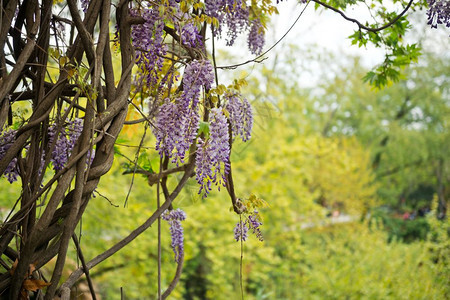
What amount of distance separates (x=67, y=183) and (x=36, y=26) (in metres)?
0.31

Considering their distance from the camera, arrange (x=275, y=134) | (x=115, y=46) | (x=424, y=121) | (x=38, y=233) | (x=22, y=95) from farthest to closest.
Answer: (x=424, y=121) → (x=275, y=134) → (x=115, y=46) → (x=22, y=95) → (x=38, y=233)

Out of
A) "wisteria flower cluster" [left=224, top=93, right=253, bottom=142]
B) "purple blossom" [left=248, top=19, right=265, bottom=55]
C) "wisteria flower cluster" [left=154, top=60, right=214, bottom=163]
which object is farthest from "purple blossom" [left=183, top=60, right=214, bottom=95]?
"purple blossom" [left=248, top=19, right=265, bottom=55]

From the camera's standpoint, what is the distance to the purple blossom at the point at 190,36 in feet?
3.46

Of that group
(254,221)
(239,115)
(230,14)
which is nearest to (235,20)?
(230,14)

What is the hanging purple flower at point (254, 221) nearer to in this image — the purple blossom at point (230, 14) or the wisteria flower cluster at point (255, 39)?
the purple blossom at point (230, 14)

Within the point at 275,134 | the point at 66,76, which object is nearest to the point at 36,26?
the point at 66,76

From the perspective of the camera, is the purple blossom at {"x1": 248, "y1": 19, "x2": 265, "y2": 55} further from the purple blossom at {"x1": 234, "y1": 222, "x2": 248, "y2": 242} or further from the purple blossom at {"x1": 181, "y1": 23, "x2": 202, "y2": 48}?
the purple blossom at {"x1": 234, "y1": 222, "x2": 248, "y2": 242}

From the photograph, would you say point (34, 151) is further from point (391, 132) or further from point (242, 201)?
point (391, 132)

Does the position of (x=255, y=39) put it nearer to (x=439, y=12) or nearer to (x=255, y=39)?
(x=255, y=39)

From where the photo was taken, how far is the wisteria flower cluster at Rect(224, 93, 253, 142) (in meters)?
1.21

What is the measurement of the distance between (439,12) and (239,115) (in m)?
0.60

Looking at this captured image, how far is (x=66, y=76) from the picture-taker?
937 millimetres

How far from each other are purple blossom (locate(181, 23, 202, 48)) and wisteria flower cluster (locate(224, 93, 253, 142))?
0.15 m

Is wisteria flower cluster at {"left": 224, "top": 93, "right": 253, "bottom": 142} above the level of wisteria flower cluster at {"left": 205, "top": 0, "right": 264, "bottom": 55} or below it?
below
